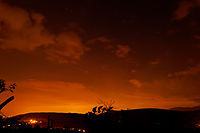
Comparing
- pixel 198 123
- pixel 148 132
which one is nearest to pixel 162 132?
pixel 148 132

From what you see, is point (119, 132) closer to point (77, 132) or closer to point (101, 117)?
point (101, 117)

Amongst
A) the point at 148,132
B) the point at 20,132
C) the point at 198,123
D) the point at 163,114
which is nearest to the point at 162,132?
the point at 148,132

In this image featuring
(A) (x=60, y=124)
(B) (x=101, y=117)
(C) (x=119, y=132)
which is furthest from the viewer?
(A) (x=60, y=124)

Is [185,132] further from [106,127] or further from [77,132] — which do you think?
[77,132]

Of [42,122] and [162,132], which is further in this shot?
[42,122]

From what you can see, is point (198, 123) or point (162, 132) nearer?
point (162, 132)

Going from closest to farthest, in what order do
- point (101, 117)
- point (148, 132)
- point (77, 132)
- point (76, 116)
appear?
point (77, 132), point (101, 117), point (148, 132), point (76, 116)

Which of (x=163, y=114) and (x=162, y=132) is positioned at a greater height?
(x=163, y=114)

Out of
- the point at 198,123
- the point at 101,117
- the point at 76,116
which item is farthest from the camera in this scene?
the point at 76,116

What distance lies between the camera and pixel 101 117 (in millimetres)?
11016

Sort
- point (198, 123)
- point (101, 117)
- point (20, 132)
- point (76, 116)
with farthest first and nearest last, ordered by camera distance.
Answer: point (76, 116), point (198, 123), point (101, 117), point (20, 132)

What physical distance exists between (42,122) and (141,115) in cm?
1038

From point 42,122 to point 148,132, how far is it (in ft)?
37.1

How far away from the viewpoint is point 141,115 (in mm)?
20250
